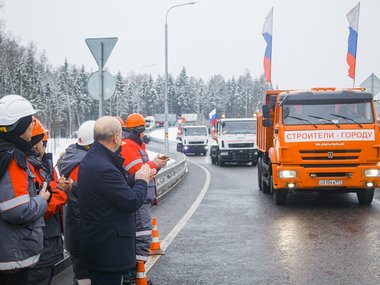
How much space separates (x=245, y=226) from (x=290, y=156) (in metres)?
2.61

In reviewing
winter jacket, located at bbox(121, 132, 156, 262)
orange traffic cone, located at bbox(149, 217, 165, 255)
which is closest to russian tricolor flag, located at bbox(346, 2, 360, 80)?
orange traffic cone, located at bbox(149, 217, 165, 255)

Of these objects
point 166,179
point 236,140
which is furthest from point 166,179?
point 236,140

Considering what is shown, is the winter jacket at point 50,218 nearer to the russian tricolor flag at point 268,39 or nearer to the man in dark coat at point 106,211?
the man in dark coat at point 106,211

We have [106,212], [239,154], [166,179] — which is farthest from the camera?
[239,154]

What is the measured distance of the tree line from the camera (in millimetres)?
61625

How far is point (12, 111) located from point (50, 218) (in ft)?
3.37

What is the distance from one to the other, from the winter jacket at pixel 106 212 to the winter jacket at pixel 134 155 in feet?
5.55

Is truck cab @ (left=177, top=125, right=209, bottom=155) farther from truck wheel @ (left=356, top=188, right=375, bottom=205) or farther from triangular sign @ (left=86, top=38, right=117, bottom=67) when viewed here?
triangular sign @ (left=86, top=38, right=117, bottom=67)

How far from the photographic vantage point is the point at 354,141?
11.8 meters

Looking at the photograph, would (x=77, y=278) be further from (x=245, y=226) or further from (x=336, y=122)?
(x=336, y=122)

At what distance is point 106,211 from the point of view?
399cm

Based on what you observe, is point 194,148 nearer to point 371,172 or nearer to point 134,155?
point 371,172

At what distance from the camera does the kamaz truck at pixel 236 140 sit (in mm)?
28859

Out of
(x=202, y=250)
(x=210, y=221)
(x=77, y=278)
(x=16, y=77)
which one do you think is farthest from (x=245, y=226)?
(x=16, y=77)
